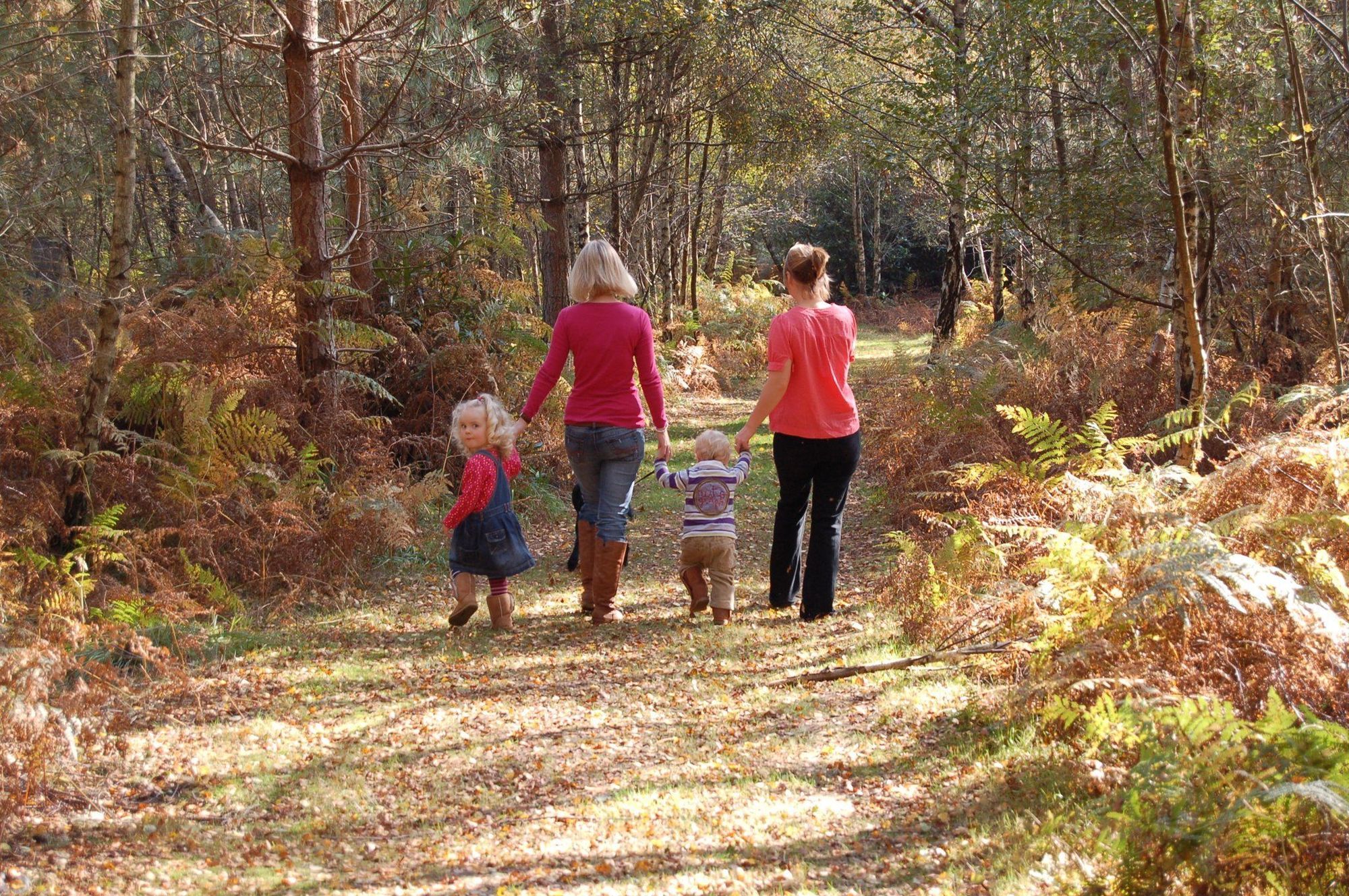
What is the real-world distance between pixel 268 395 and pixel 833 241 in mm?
41988

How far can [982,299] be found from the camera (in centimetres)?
2650

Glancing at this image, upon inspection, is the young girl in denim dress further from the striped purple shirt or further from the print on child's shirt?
the print on child's shirt

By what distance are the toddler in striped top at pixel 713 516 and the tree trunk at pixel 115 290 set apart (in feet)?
11.2

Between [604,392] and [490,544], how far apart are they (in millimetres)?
1134

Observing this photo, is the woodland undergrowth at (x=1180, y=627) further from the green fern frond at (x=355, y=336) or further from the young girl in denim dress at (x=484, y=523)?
the green fern frond at (x=355, y=336)

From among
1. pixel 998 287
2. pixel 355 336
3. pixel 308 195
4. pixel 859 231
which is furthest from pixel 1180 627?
pixel 859 231

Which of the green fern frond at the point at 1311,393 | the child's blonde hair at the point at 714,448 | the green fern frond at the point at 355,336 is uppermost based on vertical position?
the green fern frond at the point at 355,336

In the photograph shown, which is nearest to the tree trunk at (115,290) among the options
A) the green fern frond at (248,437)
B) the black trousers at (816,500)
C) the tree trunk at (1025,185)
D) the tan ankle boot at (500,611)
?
the green fern frond at (248,437)

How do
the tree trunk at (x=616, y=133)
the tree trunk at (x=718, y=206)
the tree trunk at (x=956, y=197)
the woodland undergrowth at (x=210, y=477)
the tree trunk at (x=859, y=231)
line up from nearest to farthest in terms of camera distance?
1. the woodland undergrowth at (x=210, y=477)
2. the tree trunk at (x=956, y=197)
3. the tree trunk at (x=616, y=133)
4. the tree trunk at (x=718, y=206)
5. the tree trunk at (x=859, y=231)

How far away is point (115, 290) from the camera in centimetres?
631

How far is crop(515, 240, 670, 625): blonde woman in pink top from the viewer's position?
6.27 m

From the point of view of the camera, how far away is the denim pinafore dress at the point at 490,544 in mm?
6320

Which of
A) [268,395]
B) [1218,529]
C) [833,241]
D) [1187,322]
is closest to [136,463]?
[268,395]

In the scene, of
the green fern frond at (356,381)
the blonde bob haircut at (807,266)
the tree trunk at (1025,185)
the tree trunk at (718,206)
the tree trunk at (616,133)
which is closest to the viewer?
the blonde bob haircut at (807,266)
